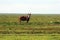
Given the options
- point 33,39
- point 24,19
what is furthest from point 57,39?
point 24,19

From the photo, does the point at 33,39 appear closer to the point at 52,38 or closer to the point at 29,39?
the point at 29,39

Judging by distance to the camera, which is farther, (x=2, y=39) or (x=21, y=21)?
(x=21, y=21)

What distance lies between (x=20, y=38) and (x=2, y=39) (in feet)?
6.08

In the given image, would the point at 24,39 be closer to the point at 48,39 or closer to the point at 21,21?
the point at 48,39

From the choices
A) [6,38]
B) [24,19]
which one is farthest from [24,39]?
[24,19]

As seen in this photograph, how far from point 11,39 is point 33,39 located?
214 cm

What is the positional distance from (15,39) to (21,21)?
20.1 meters

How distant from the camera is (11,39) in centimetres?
2242

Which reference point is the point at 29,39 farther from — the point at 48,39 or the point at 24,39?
the point at 48,39

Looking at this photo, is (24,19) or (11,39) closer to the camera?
(11,39)

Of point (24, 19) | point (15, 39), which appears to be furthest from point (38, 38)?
point (24, 19)

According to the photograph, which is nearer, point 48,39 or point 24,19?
point 48,39

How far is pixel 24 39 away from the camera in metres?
22.5

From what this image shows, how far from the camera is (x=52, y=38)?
2347 cm
